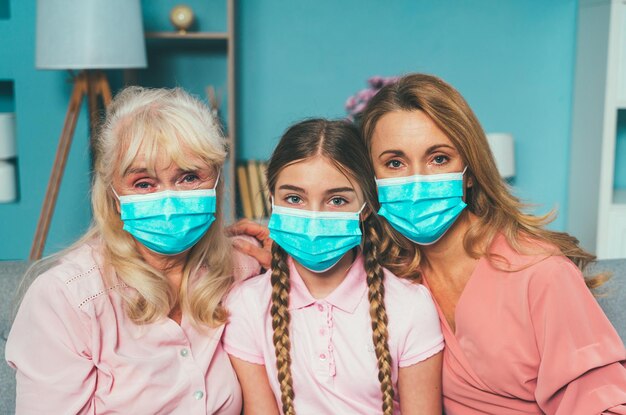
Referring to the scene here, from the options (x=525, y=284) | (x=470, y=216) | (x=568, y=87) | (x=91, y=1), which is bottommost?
(x=525, y=284)

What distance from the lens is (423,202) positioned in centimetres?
158

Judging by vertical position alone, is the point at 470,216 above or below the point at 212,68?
below

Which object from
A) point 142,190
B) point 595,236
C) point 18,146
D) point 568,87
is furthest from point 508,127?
point 142,190

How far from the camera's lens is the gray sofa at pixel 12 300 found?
168 cm

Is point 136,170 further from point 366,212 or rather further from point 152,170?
point 366,212

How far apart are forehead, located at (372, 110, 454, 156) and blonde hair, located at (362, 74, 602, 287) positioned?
0.5 inches

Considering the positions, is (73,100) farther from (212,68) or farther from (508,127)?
(508,127)

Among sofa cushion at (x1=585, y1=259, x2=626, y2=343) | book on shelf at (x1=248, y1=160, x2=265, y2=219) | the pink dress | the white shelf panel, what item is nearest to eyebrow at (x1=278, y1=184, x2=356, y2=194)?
the pink dress

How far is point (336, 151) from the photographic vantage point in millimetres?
1564

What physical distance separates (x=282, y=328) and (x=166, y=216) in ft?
1.11

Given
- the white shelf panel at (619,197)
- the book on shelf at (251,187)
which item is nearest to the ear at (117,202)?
the book on shelf at (251,187)

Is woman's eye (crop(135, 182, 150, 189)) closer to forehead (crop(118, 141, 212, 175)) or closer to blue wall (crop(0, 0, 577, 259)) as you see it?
forehead (crop(118, 141, 212, 175))

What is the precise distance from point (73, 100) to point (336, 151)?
2039 mm

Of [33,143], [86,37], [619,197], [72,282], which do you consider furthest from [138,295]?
[619,197]
